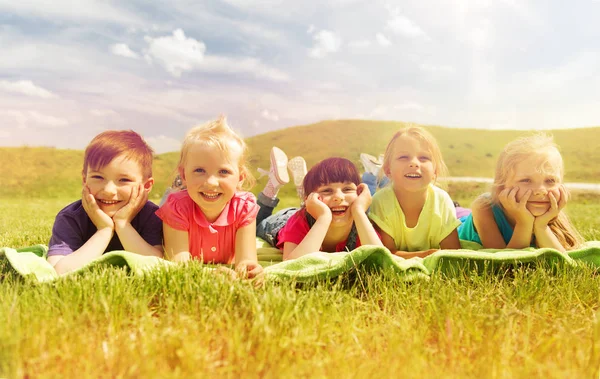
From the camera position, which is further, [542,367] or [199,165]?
[199,165]

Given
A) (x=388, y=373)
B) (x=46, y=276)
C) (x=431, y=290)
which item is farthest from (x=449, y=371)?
(x=46, y=276)

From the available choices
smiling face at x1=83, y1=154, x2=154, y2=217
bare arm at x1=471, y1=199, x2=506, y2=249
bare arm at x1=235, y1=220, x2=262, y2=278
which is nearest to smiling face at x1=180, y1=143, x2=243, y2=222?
bare arm at x1=235, y1=220, x2=262, y2=278

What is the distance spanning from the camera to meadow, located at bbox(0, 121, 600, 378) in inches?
72.5

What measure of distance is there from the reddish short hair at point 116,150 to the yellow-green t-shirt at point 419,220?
2.04 m

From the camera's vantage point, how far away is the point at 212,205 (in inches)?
142

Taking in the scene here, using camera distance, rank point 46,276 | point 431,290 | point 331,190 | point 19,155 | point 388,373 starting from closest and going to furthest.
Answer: point 388,373, point 431,290, point 46,276, point 331,190, point 19,155

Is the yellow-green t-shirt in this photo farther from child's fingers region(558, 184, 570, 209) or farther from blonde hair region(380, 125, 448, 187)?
child's fingers region(558, 184, 570, 209)

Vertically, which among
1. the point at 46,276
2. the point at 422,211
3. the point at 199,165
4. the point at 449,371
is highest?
the point at 199,165

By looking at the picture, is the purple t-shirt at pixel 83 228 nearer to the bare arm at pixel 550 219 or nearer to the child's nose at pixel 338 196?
the child's nose at pixel 338 196

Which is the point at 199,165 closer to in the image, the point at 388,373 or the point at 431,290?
the point at 431,290

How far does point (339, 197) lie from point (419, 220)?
0.82 metres

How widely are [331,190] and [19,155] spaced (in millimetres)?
30683

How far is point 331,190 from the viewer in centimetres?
407

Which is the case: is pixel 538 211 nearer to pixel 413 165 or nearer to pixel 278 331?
pixel 413 165
